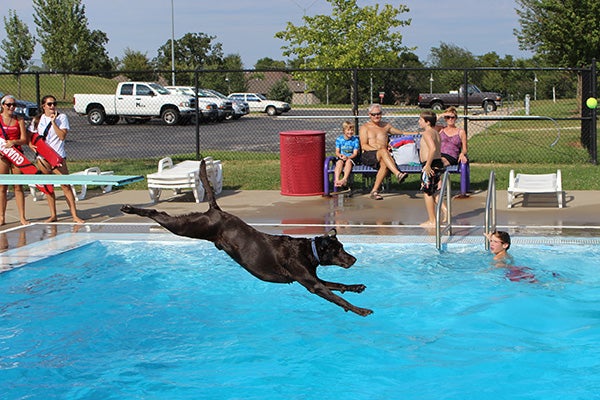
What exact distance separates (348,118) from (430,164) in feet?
30.6

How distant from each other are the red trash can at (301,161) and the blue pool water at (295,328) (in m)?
3.37

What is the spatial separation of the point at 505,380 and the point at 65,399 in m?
3.66

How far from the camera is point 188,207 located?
12383 millimetres

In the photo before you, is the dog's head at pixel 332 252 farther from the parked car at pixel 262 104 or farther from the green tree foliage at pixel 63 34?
the green tree foliage at pixel 63 34

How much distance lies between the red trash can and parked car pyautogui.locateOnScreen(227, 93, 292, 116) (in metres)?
33.1

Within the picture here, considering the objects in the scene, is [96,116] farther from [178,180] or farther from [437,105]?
[178,180]

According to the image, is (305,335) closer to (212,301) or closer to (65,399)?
(212,301)

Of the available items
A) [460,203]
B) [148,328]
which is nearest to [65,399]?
[148,328]

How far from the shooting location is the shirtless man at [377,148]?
42.0 ft

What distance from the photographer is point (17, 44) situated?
51.9 metres

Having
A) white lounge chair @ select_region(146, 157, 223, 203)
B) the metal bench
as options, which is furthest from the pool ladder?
white lounge chair @ select_region(146, 157, 223, 203)

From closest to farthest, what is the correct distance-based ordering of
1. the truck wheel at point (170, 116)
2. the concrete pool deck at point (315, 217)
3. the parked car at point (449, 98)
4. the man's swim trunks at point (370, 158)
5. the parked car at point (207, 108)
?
1. the concrete pool deck at point (315, 217)
2. the man's swim trunks at point (370, 158)
3. the truck wheel at point (170, 116)
4. the parked car at point (207, 108)
5. the parked car at point (449, 98)

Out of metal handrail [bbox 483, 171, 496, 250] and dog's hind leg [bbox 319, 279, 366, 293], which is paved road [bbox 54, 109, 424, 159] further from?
dog's hind leg [bbox 319, 279, 366, 293]

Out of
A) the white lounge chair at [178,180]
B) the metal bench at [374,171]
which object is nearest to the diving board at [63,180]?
the white lounge chair at [178,180]
